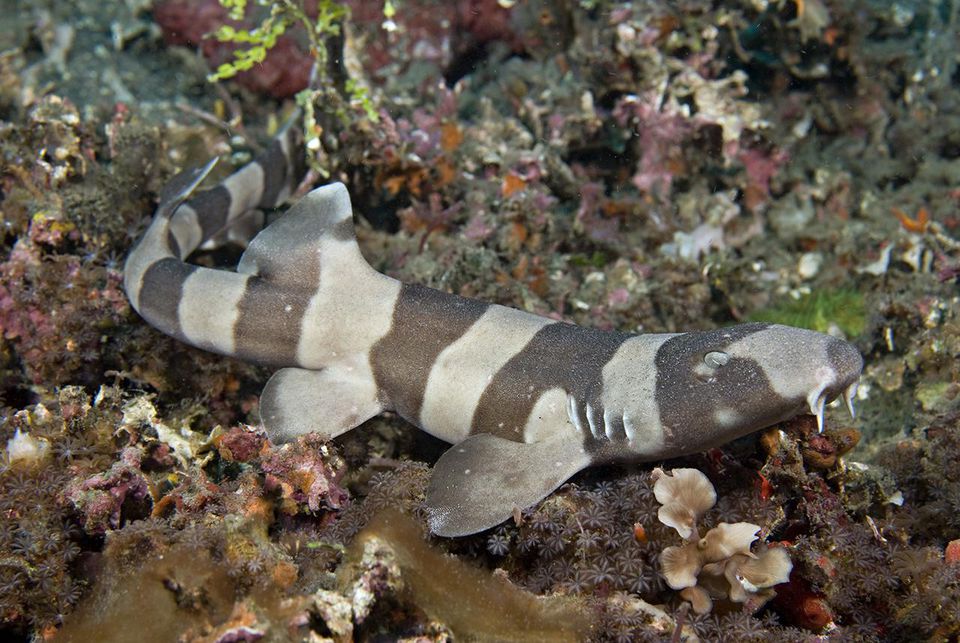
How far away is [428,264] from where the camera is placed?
16.9 ft

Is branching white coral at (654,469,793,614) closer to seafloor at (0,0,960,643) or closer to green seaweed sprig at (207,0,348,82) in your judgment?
seafloor at (0,0,960,643)

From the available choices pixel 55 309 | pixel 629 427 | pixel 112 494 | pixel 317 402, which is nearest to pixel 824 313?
pixel 629 427

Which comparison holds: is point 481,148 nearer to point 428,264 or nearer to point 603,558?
point 428,264

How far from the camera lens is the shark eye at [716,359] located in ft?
10.6

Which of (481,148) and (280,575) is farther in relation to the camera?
(481,148)

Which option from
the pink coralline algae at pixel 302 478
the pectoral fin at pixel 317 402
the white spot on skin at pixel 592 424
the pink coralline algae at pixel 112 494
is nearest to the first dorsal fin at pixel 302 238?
the pectoral fin at pixel 317 402

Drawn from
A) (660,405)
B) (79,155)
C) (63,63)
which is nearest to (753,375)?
(660,405)

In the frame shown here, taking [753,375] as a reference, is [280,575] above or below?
below

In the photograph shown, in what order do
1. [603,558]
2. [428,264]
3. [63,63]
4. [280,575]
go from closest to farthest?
[280,575] < [603,558] < [428,264] < [63,63]

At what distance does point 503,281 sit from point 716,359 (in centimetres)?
205

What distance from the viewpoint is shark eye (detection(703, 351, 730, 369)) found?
322 centimetres

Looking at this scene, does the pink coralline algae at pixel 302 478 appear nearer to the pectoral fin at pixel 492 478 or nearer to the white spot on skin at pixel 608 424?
the pectoral fin at pixel 492 478

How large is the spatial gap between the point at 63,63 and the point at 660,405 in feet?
25.3

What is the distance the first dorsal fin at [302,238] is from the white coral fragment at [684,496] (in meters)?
2.31
